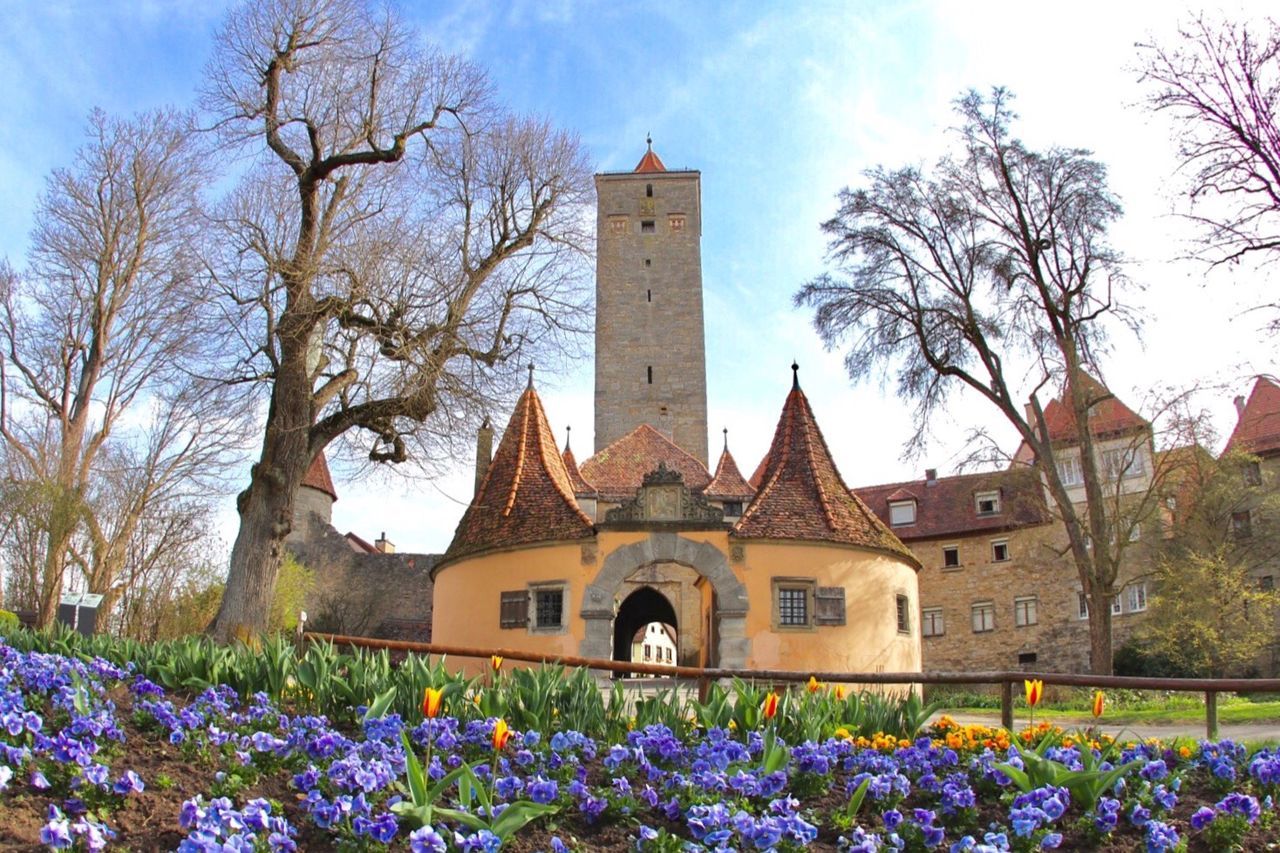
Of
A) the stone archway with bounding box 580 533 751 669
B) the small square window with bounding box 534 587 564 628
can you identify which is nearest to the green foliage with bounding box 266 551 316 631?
the small square window with bounding box 534 587 564 628

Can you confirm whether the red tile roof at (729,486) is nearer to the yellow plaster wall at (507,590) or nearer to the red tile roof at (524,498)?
the red tile roof at (524,498)

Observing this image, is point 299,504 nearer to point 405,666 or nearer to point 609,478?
point 609,478

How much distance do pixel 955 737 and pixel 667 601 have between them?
75.3 feet

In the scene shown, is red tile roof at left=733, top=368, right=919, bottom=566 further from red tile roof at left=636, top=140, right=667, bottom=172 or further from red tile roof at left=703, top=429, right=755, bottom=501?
red tile roof at left=636, top=140, right=667, bottom=172

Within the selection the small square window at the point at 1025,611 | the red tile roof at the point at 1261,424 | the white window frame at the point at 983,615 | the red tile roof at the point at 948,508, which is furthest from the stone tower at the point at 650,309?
the red tile roof at the point at 1261,424

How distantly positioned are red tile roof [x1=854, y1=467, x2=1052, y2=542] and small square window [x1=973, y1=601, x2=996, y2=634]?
2656 millimetres

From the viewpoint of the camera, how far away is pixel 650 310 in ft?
148

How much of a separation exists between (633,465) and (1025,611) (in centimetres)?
1752

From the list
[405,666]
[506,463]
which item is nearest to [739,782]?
[405,666]

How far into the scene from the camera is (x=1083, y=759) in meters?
6.96

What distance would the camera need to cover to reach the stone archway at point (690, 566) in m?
19.1

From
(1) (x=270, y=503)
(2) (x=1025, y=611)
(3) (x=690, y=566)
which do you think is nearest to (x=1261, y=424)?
(2) (x=1025, y=611)

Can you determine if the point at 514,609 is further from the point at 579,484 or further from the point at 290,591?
the point at 290,591

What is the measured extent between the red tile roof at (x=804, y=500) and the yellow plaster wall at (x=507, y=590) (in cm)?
281
